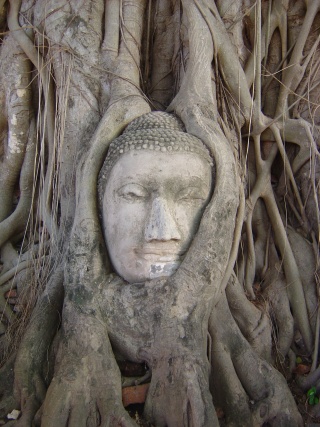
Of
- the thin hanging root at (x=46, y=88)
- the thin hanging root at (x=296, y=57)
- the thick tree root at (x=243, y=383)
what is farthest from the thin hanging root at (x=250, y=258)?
the thin hanging root at (x=46, y=88)

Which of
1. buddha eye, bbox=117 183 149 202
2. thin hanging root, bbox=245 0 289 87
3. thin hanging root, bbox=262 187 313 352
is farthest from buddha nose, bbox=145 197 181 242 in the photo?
thin hanging root, bbox=245 0 289 87

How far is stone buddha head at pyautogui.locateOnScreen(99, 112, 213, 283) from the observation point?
2283mm

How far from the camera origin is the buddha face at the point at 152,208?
2.28 meters

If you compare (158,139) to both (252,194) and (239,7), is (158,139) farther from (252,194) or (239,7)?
(239,7)

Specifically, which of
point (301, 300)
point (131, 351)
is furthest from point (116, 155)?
point (301, 300)

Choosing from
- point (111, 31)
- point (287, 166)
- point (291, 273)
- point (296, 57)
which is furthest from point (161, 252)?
point (296, 57)

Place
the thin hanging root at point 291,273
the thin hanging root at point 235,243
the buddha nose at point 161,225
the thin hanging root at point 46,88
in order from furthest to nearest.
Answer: the thin hanging root at point 46,88, the thin hanging root at point 291,273, the thin hanging root at point 235,243, the buddha nose at point 161,225

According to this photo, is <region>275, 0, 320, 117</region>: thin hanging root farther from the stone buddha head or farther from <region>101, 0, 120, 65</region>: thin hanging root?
<region>101, 0, 120, 65</region>: thin hanging root

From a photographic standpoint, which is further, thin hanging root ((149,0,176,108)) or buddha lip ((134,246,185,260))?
thin hanging root ((149,0,176,108))

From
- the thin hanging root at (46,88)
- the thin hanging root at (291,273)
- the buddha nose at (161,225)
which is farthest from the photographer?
the thin hanging root at (46,88)

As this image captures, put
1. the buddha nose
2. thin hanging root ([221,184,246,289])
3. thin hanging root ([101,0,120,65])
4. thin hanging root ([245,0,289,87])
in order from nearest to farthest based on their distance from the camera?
1. the buddha nose
2. thin hanging root ([221,184,246,289])
3. thin hanging root ([101,0,120,65])
4. thin hanging root ([245,0,289,87])

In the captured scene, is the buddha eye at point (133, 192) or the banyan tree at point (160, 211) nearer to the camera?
the banyan tree at point (160, 211)

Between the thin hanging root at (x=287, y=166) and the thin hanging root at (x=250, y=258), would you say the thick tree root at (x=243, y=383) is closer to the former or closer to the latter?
the thin hanging root at (x=250, y=258)

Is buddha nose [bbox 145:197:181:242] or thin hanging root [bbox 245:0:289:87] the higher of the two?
thin hanging root [bbox 245:0:289:87]
